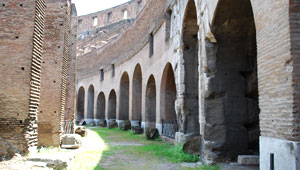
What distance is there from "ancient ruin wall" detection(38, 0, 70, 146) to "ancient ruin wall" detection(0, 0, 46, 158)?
1999mm

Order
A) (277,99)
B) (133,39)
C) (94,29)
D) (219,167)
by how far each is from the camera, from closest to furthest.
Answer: (277,99) < (219,167) < (133,39) < (94,29)

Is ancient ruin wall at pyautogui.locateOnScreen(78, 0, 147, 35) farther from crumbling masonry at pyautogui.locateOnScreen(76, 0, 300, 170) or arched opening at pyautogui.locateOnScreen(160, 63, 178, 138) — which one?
arched opening at pyautogui.locateOnScreen(160, 63, 178, 138)

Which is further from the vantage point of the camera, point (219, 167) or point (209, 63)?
point (209, 63)

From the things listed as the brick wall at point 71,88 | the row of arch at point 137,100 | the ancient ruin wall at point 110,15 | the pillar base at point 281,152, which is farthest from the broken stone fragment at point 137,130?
the ancient ruin wall at point 110,15

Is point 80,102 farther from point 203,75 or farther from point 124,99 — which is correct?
point 203,75

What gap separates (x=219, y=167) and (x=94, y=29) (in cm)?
4029

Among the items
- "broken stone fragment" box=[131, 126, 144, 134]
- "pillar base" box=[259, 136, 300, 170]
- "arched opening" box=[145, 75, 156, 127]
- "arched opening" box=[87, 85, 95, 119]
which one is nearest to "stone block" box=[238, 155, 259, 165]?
"pillar base" box=[259, 136, 300, 170]

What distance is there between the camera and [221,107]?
251 inches

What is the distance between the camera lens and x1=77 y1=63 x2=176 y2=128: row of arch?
41.8 feet

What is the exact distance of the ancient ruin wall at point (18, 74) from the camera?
20.8 ft

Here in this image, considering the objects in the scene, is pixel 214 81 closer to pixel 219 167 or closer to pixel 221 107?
pixel 221 107

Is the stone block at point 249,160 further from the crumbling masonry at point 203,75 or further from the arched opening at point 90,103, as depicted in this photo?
the arched opening at point 90,103

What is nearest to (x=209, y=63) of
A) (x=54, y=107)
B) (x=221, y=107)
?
(x=221, y=107)

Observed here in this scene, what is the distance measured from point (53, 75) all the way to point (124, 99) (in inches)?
494
